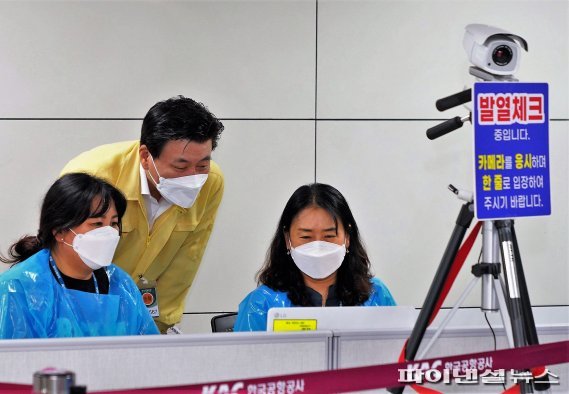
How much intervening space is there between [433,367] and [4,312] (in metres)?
1.09

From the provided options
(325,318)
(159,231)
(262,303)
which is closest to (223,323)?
(262,303)

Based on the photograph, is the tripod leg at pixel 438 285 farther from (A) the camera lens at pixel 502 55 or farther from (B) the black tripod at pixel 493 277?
(A) the camera lens at pixel 502 55

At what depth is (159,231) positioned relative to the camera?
284cm

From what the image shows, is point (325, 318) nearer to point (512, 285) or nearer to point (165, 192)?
point (512, 285)

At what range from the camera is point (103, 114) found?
12.3ft

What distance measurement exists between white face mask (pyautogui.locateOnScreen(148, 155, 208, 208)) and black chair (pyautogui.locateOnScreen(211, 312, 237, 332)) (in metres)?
0.39

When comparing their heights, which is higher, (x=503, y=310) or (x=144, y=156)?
(x=144, y=156)

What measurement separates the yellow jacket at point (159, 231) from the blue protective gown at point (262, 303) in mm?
502

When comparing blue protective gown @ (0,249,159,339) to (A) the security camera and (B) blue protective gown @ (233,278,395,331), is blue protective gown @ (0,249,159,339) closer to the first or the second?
(B) blue protective gown @ (233,278,395,331)

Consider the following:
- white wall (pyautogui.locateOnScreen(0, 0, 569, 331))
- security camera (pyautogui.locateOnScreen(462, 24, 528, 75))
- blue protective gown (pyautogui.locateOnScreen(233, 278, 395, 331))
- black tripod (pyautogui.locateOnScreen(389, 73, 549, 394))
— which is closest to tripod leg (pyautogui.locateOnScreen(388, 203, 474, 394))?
black tripod (pyautogui.locateOnScreen(389, 73, 549, 394))

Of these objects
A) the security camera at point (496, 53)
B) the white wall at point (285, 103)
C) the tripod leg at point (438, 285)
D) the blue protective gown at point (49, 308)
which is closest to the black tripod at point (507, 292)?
the tripod leg at point (438, 285)

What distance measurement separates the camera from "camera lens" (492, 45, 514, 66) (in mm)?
2016

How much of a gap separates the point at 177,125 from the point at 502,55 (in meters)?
1.02

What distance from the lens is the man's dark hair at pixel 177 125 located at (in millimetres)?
2559
